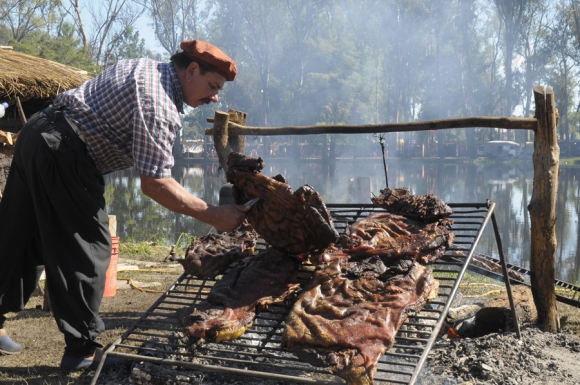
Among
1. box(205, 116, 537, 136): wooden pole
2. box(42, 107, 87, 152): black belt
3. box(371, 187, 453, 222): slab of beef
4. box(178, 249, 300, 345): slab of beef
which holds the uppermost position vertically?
box(205, 116, 537, 136): wooden pole

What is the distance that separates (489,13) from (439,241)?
163 ft

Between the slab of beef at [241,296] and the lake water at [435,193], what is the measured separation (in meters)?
3.03

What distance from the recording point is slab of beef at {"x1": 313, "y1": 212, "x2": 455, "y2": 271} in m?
3.46

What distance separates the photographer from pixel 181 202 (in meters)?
3.19

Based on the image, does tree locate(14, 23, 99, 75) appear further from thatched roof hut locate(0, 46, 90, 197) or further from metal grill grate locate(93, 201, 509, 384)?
metal grill grate locate(93, 201, 509, 384)

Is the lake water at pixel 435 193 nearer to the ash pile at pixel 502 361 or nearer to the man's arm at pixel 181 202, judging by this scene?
the man's arm at pixel 181 202

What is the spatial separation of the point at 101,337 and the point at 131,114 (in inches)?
94.7

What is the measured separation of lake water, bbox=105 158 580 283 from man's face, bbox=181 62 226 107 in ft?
9.96

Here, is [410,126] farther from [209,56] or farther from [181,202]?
[181,202]

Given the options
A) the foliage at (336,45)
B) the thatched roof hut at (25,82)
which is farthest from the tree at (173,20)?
the thatched roof hut at (25,82)

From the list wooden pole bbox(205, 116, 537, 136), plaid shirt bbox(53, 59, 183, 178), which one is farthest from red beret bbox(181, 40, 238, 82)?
wooden pole bbox(205, 116, 537, 136)

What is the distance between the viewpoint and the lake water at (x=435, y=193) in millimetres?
14797

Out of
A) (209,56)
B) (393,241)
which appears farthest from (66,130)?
(393,241)

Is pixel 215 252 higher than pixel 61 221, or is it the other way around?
pixel 61 221
